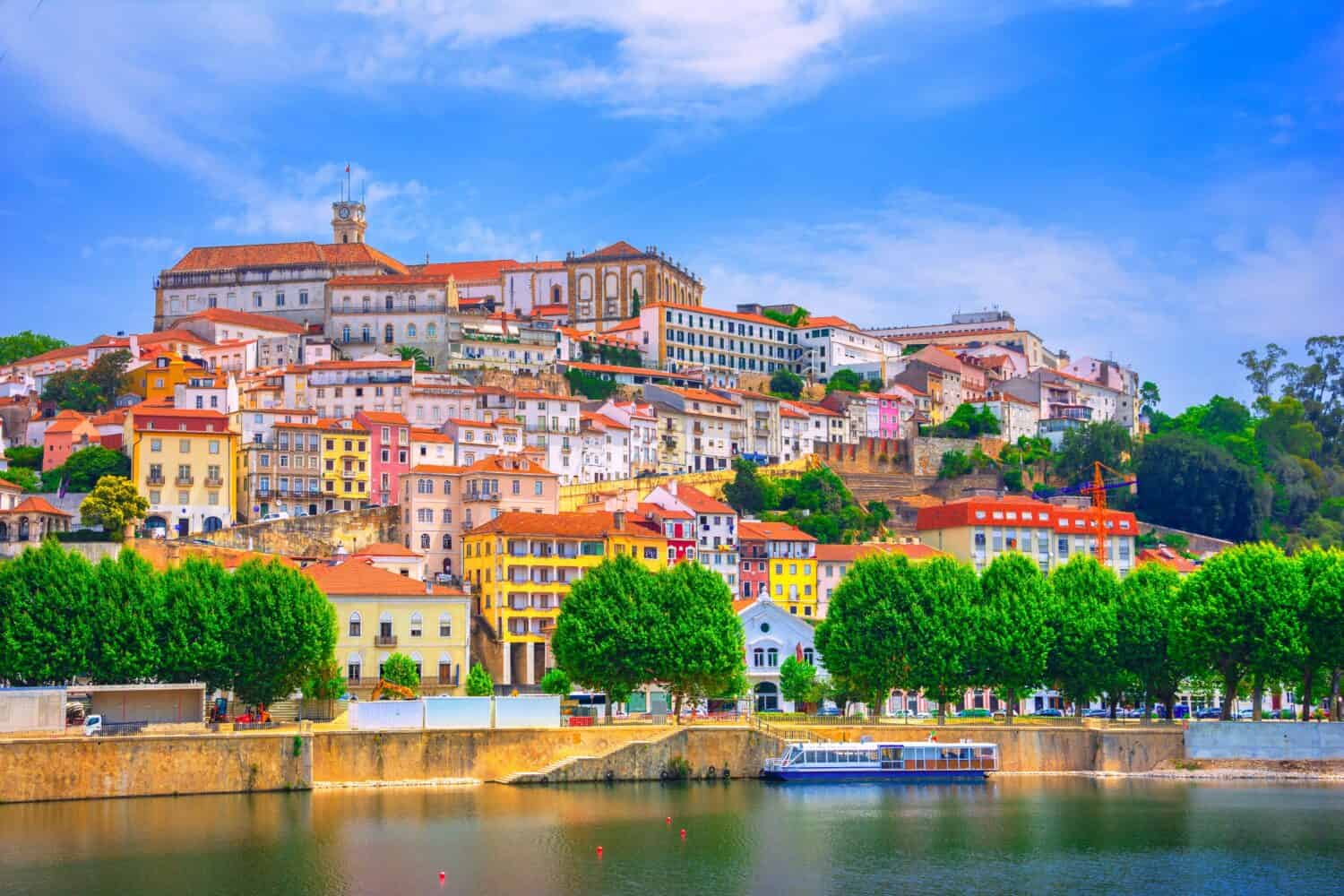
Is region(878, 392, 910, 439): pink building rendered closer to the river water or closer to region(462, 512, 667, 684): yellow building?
region(462, 512, 667, 684): yellow building

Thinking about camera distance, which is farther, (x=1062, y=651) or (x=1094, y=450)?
(x=1094, y=450)

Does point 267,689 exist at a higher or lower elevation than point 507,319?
lower

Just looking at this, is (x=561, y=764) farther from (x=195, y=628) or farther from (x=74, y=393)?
(x=74, y=393)

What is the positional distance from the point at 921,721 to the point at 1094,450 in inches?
2531

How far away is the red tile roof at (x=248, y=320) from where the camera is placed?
129m

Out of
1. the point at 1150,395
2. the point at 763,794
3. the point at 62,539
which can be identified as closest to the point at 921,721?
the point at 763,794

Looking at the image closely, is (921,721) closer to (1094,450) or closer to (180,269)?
(1094,450)

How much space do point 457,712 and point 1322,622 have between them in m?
33.1

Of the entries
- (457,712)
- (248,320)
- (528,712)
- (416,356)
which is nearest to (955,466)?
(416,356)

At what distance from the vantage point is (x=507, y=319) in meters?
132

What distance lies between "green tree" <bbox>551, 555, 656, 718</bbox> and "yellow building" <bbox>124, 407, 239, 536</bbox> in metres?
32.7

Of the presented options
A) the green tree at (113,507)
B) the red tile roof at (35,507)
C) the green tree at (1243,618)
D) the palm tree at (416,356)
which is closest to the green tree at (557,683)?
the green tree at (1243,618)

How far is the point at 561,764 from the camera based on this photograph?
6438 centimetres

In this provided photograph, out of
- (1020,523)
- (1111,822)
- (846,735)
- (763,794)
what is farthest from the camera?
(1020,523)
